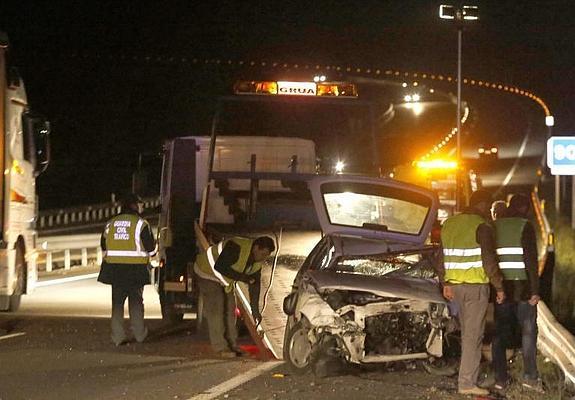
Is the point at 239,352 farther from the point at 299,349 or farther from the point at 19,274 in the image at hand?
the point at 19,274

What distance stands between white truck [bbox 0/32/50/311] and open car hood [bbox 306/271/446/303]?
5.03m

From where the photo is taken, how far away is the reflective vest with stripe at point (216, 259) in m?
13.2

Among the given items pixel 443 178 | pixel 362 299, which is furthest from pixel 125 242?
pixel 443 178

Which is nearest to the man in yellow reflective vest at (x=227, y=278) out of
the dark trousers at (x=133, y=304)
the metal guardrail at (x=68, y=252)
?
the dark trousers at (x=133, y=304)

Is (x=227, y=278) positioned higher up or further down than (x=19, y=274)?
higher up

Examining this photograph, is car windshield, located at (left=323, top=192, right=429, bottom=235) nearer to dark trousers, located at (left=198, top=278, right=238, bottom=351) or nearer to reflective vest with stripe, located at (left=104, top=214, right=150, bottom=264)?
dark trousers, located at (left=198, top=278, right=238, bottom=351)

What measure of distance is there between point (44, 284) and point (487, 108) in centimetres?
6866

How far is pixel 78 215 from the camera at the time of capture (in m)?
58.2

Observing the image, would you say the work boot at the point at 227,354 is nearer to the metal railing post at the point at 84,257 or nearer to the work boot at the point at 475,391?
the work boot at the point at 475,391

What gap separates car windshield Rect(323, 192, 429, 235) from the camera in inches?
529

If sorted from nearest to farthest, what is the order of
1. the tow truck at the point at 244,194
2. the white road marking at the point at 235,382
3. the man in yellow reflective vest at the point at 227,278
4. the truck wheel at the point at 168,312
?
the white road marking at the point at 235,382 → the man in yellow reflective vest at the point at 227,278 → the tow truck at the point at 244,194 → the truck wheel at the point at 168,312

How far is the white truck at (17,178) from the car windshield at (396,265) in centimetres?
487

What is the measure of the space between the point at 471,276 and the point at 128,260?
511 centimetres

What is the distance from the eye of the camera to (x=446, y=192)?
3584 cm
